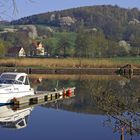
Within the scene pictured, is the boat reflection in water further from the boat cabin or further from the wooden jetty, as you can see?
the boat cabin

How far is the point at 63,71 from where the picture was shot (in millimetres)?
82000

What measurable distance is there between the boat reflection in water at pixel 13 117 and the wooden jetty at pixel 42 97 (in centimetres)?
75

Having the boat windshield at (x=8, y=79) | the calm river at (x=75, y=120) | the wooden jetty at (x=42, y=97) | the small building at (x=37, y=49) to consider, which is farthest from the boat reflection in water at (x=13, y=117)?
the small building at (x=37, y=49)

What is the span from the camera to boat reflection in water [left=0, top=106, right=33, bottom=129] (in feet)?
89.8

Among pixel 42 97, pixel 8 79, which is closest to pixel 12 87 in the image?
pixel 8 79

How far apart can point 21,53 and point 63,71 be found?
75306mm

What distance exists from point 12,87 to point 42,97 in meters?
5.16

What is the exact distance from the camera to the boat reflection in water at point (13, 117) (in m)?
27.4

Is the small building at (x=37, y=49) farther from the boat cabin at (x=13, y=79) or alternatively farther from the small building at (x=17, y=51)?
the boat cabin at (x=13, y=79)

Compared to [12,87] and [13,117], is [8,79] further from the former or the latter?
[13,117]

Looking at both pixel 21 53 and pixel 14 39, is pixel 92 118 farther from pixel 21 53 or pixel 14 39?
pixel 14 39

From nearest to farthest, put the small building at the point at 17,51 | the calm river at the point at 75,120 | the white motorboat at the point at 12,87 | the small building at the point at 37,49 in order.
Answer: the calm river at the point at 75,120
the white motorboat at the point at 12,87
the small building at the point at 17,51
the small building at the point at 37,49

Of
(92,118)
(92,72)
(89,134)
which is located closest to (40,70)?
(92,72)

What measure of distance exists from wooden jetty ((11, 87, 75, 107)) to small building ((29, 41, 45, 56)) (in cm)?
11838
